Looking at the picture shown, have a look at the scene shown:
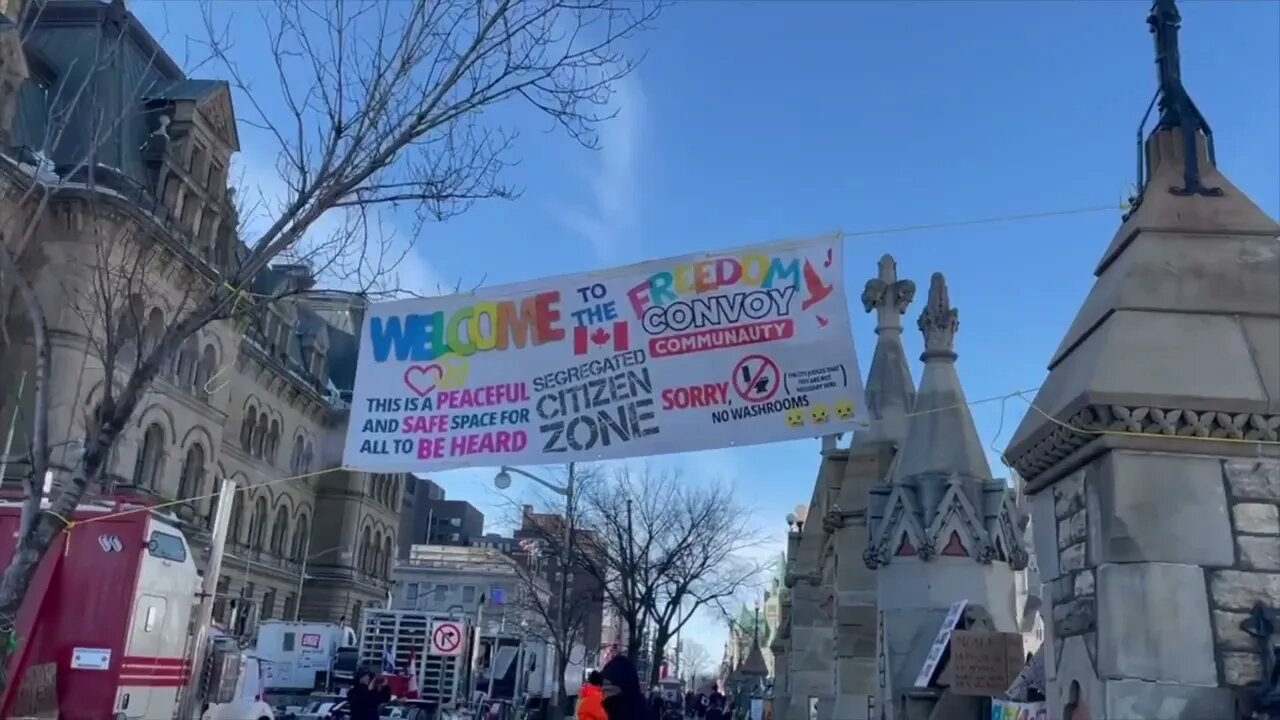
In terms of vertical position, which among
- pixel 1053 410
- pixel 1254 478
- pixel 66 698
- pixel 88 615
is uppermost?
pixel 1053 410

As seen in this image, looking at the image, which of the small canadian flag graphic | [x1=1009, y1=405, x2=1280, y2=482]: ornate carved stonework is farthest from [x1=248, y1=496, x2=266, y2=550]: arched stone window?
[x1=1009, y1=405, x2=1280, y2=482]: ornate carved stonework

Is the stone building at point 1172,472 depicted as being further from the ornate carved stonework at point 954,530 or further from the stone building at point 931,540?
the ornate carved stonework at point 954,530

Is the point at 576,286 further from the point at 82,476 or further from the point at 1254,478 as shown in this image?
the point at 1254,478

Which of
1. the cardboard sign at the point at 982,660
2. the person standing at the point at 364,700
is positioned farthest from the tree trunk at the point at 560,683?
the cardboard sign at the point at 982,660

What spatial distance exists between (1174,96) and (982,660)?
167 inches

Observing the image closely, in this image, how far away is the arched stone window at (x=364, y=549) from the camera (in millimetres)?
55906

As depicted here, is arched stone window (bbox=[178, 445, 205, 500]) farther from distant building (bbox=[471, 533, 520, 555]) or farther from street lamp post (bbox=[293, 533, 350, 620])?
distant building (bbox=[471, 533, 520, 555])

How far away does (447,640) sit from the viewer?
22938mm

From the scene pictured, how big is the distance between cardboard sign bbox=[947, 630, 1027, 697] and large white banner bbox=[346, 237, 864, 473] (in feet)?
7.75

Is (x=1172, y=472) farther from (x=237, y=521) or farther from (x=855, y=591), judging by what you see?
(x=237, y=521)

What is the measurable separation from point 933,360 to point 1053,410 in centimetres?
461

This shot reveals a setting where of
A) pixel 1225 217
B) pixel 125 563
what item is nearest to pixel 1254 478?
pixel 1225 217

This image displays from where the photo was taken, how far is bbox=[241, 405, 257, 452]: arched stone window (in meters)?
44.4

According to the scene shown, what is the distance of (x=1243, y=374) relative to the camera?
492 cm
